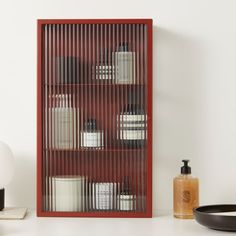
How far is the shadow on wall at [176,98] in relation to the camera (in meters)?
2.24

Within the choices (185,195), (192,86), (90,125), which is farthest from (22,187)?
(192,86)

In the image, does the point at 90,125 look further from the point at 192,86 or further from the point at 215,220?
the point at 215,220

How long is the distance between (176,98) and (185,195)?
0.37 m

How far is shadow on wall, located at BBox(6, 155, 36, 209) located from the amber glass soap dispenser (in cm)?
54

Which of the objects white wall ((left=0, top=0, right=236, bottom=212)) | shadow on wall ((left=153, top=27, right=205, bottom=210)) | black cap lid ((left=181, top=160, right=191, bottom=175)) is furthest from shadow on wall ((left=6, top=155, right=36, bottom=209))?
black cap lid ((left=181, top=160, right=191, bottom=175))

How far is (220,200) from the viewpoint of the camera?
225cm

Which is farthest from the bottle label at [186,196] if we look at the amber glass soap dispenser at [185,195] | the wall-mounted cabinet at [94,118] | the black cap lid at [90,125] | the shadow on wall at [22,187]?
the shadow on wall at [22,187]

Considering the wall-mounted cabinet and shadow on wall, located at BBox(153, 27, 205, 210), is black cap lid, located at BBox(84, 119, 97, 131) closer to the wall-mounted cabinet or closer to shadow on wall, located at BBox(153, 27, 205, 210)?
the wall-mounted cabinet

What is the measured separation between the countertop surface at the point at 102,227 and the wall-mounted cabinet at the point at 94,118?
0.21ft

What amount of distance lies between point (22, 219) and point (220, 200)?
Result: 0.72 meters

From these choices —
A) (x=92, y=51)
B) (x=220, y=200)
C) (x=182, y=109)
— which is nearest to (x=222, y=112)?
(x=182, y=109)

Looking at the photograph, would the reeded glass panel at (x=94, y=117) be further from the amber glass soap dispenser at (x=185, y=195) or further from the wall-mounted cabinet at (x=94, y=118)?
the amber glass soap dispenser at (x=185, y=195)

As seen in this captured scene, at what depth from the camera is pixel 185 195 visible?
2070 millimetres

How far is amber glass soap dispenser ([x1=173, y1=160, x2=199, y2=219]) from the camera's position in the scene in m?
2.06
